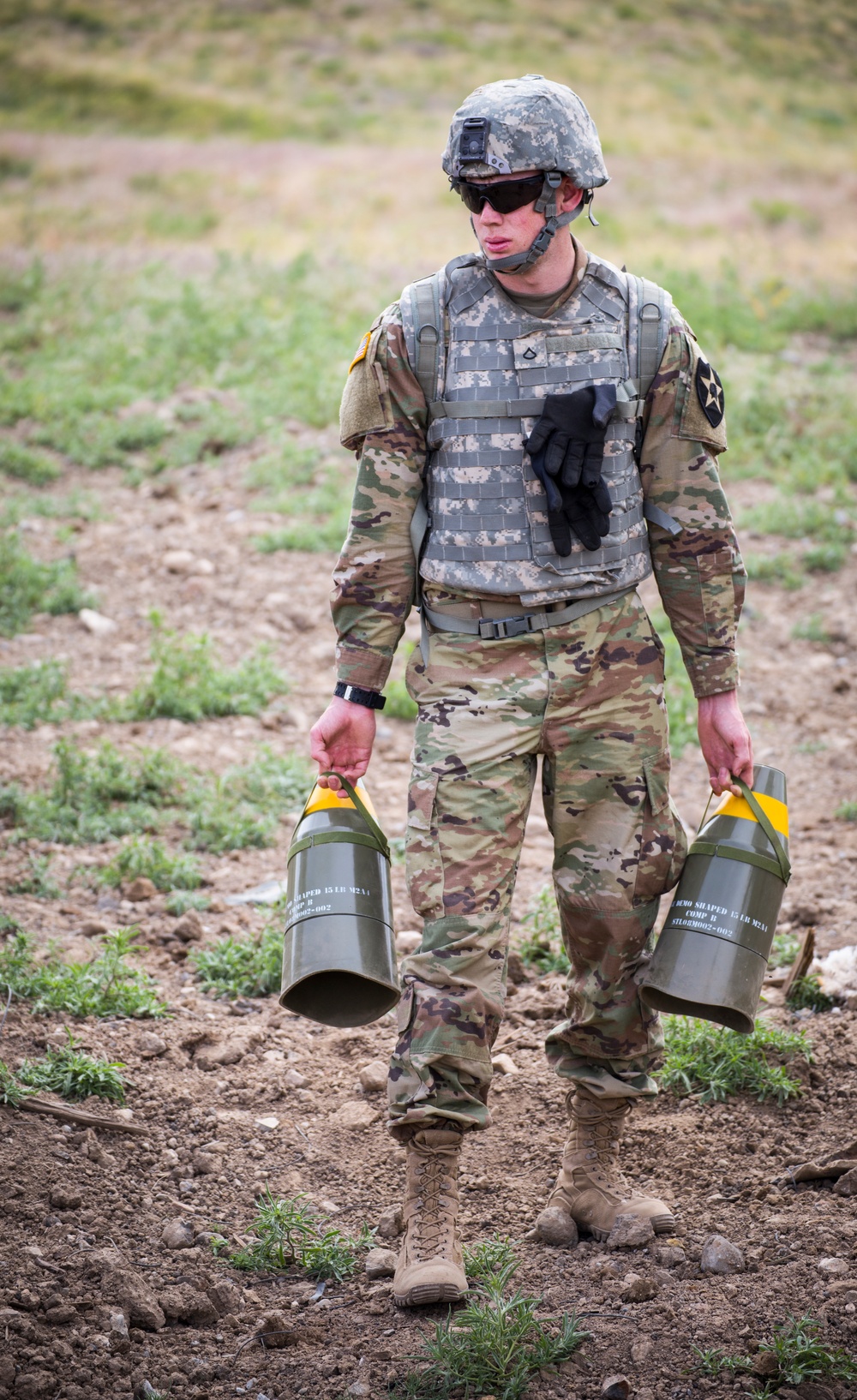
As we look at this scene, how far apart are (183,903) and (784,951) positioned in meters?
2.03

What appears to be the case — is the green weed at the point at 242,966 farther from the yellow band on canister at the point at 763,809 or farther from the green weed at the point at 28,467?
the green weed at the point at 28,467

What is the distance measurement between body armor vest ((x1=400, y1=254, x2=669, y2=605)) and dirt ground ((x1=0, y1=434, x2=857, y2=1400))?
152cm

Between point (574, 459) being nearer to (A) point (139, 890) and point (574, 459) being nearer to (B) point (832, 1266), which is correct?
(B) point (832, 1266)

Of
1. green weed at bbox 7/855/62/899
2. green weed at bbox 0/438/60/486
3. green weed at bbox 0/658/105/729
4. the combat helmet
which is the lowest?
green weed at bbox 7/855/62/899

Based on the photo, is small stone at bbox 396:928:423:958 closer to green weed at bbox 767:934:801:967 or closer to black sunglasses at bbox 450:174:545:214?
green weed at bbox 767:934:801:967

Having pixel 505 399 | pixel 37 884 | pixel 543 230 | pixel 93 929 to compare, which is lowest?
pixel 93 929

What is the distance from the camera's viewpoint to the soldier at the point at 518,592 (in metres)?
2.81

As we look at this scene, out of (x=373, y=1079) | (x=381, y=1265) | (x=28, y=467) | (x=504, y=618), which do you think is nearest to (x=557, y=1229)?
(x=381, y=1265)

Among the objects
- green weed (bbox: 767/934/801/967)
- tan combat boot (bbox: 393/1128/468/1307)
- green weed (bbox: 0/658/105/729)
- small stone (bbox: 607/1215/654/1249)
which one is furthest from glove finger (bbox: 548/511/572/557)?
green weed (bbox: 0/658/105/729)

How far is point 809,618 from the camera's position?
685 centimetres

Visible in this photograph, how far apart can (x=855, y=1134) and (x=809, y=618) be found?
12.9 feet

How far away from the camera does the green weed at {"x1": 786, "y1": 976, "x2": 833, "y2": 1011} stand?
395 cm

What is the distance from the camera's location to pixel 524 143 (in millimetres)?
2814

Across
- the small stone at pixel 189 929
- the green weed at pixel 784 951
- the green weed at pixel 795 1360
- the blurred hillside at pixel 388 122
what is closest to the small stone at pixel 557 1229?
the green weed at pixel 795 1360
